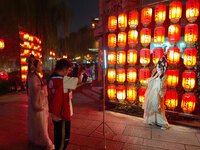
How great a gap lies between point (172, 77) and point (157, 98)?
1045 millimetres

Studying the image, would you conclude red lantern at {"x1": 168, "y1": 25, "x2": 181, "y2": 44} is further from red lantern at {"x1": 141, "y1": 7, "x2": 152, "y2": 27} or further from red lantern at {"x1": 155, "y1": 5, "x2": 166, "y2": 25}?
red lantern at {"x1": 141, "y1": 7, "x2": 152, "y2": 27}

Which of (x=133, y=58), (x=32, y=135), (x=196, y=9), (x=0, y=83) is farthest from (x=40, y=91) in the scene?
(x=0, y=83)

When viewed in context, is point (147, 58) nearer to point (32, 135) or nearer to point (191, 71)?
point (191, 71)

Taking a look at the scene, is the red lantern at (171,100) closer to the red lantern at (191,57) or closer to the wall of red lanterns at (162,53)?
the wall of red lanterns at (162,53)

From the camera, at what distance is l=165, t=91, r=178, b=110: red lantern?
525cm

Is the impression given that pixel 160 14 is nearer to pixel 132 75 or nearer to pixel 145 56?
pixel 145 56

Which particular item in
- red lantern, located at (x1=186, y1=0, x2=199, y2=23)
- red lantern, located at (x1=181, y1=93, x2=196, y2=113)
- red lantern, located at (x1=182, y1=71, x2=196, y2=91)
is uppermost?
red lantern, located at (x1=186, y1=0, x2=199, y2=23)

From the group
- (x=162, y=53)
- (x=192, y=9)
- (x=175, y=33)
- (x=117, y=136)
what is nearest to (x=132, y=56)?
(x=162, y=53)

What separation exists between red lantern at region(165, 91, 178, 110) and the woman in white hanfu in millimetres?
586

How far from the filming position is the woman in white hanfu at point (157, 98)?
4.80 m

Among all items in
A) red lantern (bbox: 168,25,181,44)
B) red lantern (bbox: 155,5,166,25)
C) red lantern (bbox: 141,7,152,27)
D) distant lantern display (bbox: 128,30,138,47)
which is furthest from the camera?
distant lantern display (bbox: 128,30,138,47)

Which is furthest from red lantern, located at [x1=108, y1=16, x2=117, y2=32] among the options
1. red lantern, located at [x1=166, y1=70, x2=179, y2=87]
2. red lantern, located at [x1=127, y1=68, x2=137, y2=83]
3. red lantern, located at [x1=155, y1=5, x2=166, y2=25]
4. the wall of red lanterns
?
red lantern, located at [x1=166, y1=70, x2=179, y2=87]

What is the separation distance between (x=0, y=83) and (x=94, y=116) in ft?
29.0

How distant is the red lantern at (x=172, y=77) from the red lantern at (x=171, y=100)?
329 millimetres
